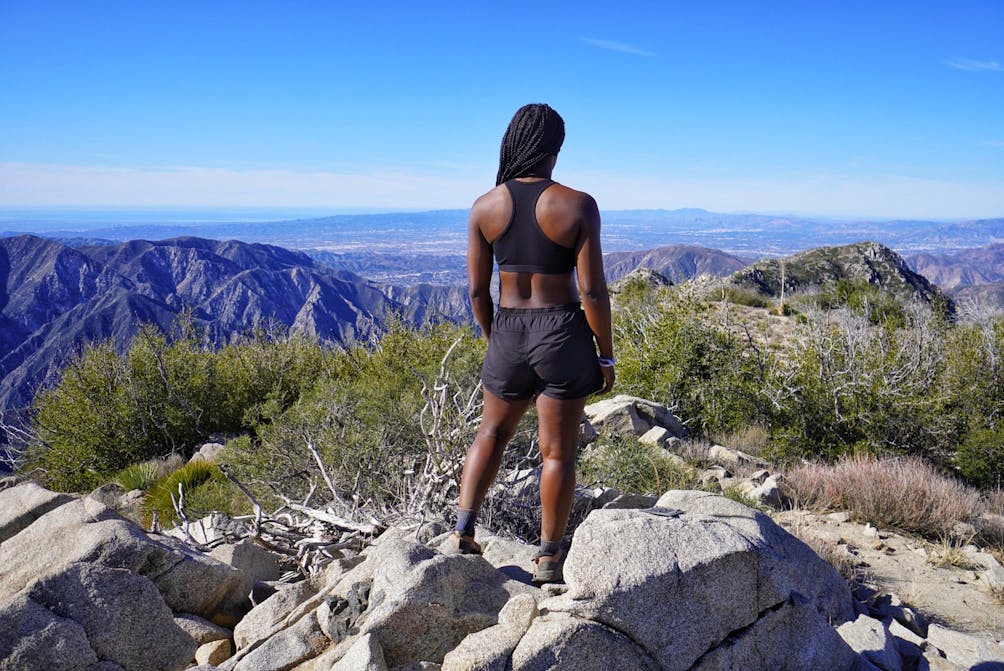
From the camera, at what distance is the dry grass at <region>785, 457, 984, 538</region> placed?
5719 mm

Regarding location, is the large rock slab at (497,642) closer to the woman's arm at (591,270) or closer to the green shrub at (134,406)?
the woman's arm at (591,270)

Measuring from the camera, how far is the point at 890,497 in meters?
5.84

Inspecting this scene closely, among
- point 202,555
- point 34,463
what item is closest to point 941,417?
point 202,555

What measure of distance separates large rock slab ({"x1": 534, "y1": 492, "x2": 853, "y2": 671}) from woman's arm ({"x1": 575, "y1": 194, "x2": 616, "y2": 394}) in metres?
0.73

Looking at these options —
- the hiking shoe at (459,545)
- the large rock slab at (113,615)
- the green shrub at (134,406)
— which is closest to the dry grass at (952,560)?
the hiking shoe at (459,545)

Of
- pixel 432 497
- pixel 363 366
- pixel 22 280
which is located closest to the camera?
pixel 432 497

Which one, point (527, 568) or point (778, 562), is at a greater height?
point (778, 562)

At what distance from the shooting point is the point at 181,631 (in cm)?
288

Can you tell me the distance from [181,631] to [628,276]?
21.3m

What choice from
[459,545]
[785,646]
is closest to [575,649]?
[459,545]

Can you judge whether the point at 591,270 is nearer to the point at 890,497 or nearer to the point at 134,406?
the point at 890,497

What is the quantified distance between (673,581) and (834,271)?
30.6m

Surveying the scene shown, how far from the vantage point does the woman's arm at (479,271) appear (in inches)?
126

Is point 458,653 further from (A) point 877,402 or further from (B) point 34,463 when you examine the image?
(B) point 34,463
